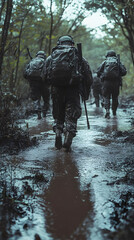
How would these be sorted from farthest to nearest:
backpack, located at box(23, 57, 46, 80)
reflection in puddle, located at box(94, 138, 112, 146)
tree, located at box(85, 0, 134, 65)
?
tree, located at box(85, 0, 134, 65)
backpack, located at box(23, 57, 46, 80)
reflection in puddle, located at box(94, 138, 112, 146)

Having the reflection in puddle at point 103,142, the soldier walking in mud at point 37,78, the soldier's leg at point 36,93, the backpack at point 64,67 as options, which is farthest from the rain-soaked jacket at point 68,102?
the soldier's leg at point 36,93

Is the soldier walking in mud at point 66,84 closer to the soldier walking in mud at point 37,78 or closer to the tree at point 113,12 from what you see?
the soldier walking in mud at point 37,78

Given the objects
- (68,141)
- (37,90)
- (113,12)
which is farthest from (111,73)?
(113,12)

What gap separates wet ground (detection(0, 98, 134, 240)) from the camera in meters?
1.94

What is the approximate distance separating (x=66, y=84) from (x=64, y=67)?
311 millimetres

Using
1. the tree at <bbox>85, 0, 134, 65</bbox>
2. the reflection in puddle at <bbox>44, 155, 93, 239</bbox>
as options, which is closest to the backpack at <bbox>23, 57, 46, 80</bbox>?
the reflection in puddle at <bbox>44, 155, 93, 239</bbox>

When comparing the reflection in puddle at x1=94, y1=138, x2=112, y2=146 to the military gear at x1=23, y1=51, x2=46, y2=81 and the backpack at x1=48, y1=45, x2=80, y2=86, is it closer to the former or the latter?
the backpack at x1=48, y1=45, x2=80, y2=86

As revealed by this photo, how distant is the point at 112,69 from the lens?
8523 millimetres

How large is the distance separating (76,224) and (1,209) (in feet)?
2.20

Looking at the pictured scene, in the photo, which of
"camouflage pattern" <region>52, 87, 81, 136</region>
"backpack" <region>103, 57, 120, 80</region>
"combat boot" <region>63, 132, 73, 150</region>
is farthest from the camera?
"backpack" <region>103, 57, 120, 80</region>

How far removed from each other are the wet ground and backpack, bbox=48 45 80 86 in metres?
1.28

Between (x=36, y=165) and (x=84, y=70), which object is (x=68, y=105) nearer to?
(x=84, y=70)

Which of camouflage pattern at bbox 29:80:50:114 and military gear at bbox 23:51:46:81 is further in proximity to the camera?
camouflage pattern at bbox 29:80:50:114

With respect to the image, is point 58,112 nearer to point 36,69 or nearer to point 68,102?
point 68,102
